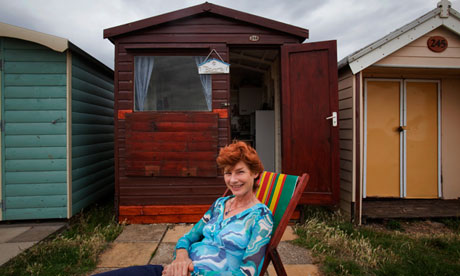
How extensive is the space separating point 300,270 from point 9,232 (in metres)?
3.71

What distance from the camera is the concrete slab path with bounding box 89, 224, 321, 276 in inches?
97.9

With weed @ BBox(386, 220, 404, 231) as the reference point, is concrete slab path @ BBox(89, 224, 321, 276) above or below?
above

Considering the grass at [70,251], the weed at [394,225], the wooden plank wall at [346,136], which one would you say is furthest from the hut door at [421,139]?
the grass at [70,251]

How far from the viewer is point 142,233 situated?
11.1 ft

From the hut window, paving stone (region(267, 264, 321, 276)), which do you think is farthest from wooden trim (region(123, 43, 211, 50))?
paving stone (region(267, 264, 321, 276))

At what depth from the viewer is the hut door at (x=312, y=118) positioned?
361 cm

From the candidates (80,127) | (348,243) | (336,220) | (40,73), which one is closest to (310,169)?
(336,220)

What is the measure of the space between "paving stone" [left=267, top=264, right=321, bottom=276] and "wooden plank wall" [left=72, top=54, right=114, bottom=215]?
3094mm

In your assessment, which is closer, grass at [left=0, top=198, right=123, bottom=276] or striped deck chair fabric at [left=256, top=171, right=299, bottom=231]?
striped deck chair fabric at [left=256, top=171, right=299, bottom=231]

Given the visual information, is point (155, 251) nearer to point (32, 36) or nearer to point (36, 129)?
point (36, 129)

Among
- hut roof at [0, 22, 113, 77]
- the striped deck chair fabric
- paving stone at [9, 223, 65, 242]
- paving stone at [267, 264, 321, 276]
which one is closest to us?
the striped deck chair fabric

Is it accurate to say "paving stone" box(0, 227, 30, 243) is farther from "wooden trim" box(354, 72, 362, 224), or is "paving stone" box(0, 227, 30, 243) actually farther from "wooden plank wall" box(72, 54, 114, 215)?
"wooden trim" box(354, 72, 362, 224)

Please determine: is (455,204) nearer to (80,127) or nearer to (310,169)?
(310,169)

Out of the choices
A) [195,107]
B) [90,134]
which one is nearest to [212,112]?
[195,107]
